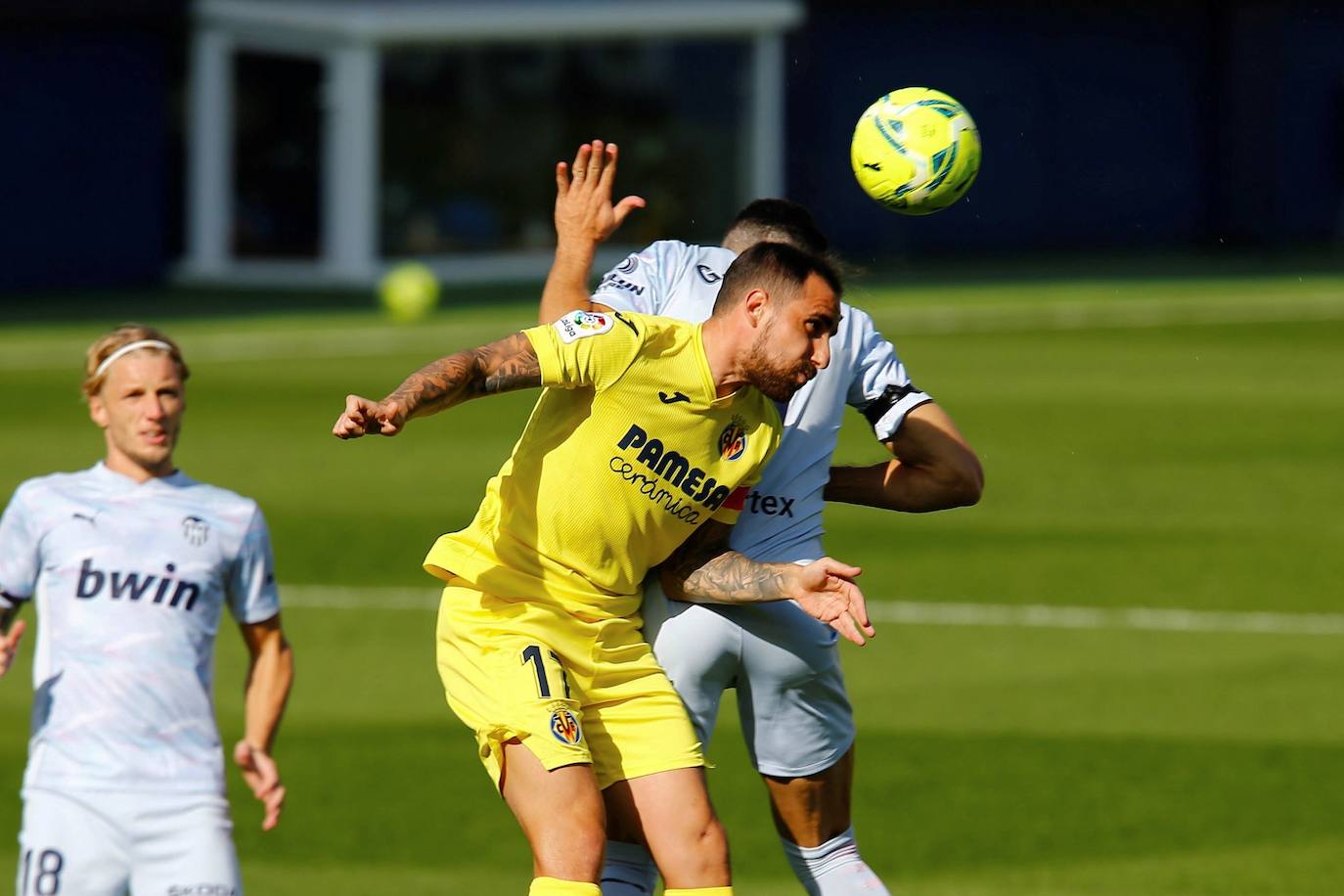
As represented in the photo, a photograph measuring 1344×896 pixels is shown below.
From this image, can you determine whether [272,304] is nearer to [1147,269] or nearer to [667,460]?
[1147,269]

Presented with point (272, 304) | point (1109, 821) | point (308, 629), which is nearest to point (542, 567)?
Result: point (1109, 821)

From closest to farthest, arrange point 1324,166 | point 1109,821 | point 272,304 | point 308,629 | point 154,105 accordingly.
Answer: point 1109,821 < point 308,629 < point 272,304 < point 154,105 < point 1324,166

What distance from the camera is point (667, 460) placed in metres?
5.82

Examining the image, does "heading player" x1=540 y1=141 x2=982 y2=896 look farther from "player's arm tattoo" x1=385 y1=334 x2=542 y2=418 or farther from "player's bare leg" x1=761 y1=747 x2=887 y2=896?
"player's arm tattoo" x1=385 y1=334 x2=542 y2=418

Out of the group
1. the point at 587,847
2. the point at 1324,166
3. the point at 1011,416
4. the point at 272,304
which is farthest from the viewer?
the point at 1324,166

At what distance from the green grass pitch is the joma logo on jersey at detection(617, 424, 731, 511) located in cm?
278

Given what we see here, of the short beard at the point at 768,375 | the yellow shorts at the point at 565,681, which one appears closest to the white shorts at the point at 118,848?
the yellow shorts at the point at 565,681

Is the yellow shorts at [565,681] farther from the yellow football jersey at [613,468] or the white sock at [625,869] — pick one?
the white sock at [625,869]

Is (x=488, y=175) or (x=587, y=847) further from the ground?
(x=488, y=175)

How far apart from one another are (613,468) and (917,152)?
152 centimetres

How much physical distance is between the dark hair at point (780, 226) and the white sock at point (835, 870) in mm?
1790

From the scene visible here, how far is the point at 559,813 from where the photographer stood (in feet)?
18.6

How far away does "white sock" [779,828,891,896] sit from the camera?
650cm

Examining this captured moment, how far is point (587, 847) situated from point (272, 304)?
911 inches
